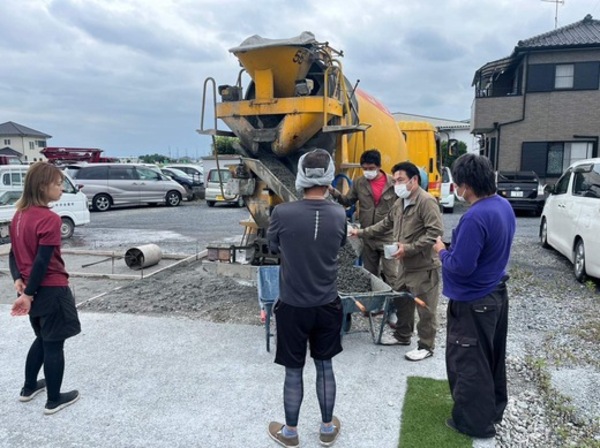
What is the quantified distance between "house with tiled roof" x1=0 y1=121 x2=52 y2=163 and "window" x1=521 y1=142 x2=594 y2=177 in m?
49.7

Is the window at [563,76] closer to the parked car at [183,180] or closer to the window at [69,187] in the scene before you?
the parked car at [183,180]

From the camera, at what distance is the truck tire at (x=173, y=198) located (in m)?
19.9

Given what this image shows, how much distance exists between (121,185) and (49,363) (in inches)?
628

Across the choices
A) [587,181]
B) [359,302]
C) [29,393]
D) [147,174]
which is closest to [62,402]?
[29,393]

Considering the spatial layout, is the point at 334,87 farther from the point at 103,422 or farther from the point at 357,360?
the point at 103,422

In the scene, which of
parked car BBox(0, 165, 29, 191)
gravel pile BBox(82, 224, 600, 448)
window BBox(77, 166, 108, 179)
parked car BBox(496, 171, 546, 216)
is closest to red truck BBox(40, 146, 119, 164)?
window BBox(77, 166, 108, 179)

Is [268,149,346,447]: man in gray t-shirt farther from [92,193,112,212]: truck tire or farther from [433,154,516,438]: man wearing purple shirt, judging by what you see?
[92,193,112,212]: truck tire

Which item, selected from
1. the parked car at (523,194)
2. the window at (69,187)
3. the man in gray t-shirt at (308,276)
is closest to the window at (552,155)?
the parked car at (523,194)

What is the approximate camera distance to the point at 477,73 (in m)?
23.1

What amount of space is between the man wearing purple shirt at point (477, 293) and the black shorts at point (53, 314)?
8.81ft

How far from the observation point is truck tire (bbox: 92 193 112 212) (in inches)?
706

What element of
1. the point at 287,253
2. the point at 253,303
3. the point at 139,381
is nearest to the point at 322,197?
the point at 287,253

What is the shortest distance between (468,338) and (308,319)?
1.10 metres

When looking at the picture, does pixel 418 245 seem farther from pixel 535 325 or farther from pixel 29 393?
pixel 29 393
